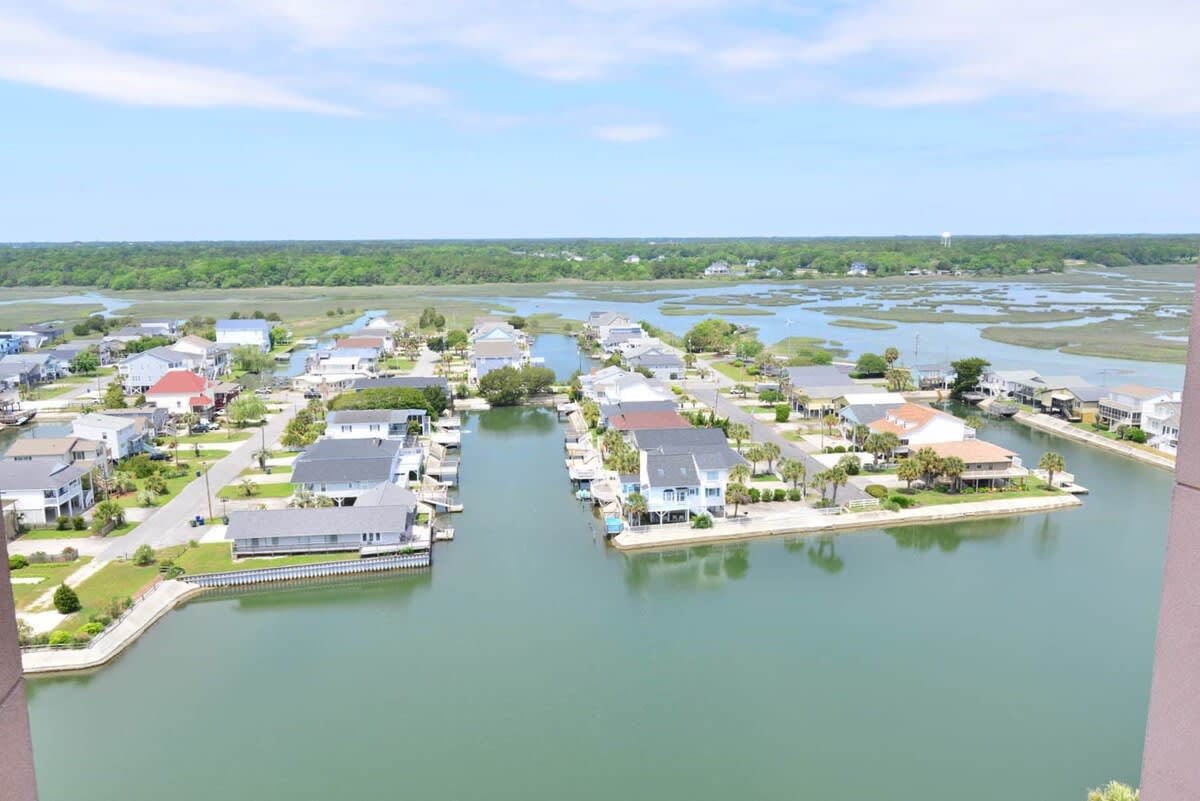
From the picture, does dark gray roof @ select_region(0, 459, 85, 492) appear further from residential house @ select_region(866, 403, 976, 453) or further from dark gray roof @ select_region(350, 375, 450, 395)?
residential house @ select_region(866, 403, 976, 453)

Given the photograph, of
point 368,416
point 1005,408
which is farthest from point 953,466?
point 368,416

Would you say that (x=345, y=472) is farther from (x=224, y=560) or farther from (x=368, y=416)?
(x=368, y=416)

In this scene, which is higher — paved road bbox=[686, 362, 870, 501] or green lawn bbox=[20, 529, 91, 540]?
paved road bbox=[686, 362, 870, 501]

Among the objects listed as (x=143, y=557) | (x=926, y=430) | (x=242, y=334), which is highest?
(x=242, y=334)

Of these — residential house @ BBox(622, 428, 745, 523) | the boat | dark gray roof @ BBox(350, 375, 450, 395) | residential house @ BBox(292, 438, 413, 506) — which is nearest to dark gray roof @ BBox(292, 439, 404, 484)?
residential house @ BBox(292, 438, 413, 506)

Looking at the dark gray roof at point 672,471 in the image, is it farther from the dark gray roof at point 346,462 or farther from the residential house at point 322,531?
the dark gray roof at point 346,462

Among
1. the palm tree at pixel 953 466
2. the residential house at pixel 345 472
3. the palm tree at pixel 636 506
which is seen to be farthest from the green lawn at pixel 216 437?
the palm tree at pixel 953 466

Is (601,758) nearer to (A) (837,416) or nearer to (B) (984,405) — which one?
(A) (837,416)
